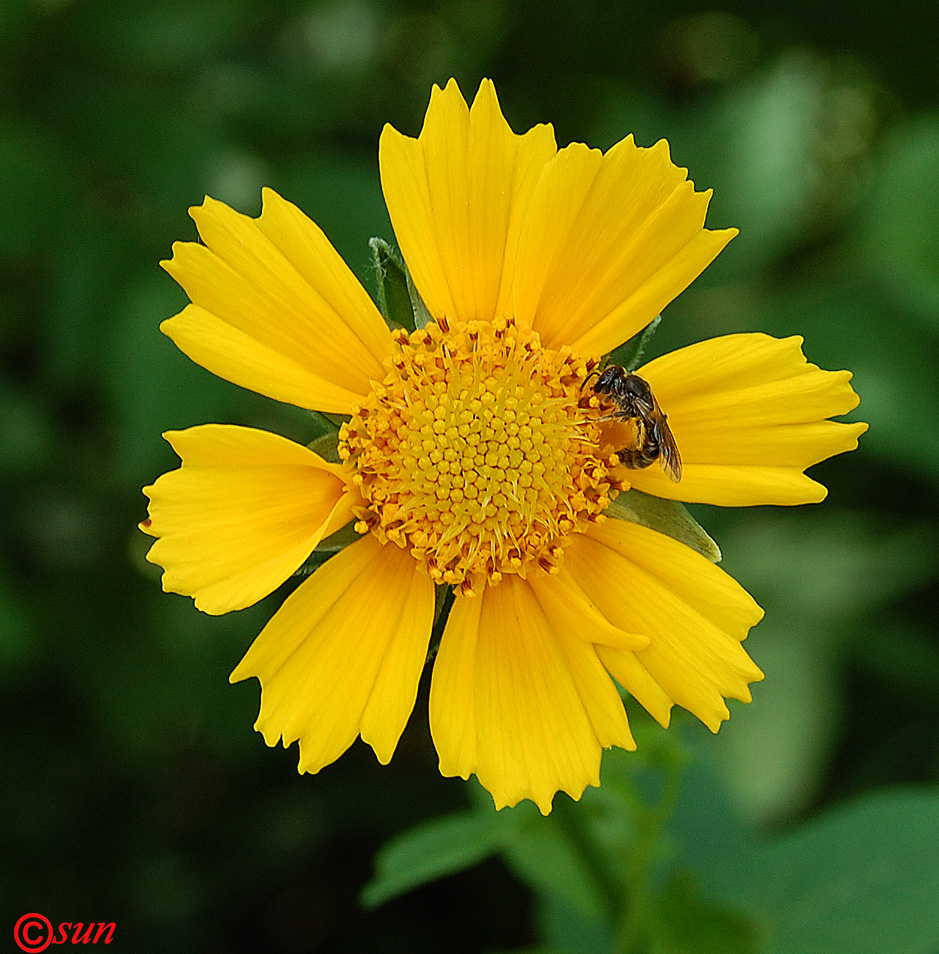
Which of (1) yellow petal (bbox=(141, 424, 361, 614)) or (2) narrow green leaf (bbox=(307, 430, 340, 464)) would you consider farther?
(2) narrow green leaf (bbox=(307, 430, 340, 464))

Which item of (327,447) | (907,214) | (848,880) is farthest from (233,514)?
(907,214)

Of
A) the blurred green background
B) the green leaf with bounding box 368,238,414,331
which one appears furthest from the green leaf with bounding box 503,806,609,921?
the green leaf with bounding box 368,238,414,331

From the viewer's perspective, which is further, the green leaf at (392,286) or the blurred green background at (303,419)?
the blurred green background at (303,419)

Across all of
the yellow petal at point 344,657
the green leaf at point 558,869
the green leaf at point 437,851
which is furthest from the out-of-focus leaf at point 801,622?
the yellow petal at point 344,657

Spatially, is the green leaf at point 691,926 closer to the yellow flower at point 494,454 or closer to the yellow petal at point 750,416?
the yellow flower at point 494,454

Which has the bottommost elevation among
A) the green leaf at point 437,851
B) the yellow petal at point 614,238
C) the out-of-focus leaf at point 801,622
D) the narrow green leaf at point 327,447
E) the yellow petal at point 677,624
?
the out-of-focus leaf at point 801,622

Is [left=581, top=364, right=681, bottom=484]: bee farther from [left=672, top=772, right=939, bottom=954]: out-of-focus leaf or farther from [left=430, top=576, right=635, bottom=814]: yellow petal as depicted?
[left=672, top=772, right=939, bottom=954]: out-of-focus leaf

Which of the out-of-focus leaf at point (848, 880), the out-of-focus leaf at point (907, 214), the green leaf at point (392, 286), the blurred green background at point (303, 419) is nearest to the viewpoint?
the green leaf at point (392, 286)
